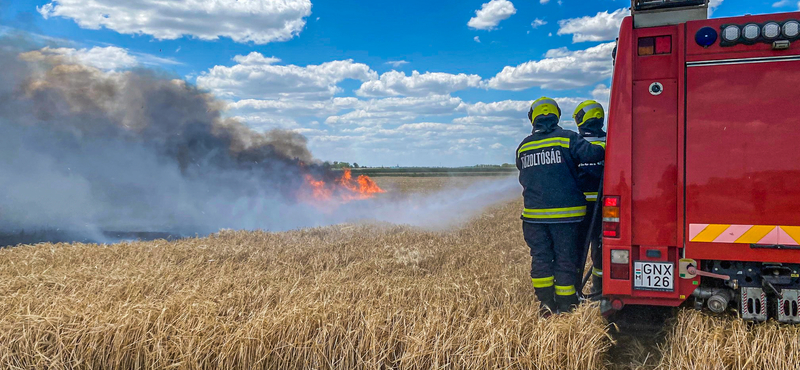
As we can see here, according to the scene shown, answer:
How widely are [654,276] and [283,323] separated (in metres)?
3.03

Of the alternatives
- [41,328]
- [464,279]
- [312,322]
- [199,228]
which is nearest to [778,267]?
[464,279]

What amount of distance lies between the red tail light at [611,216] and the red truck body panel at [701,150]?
0.05 metres

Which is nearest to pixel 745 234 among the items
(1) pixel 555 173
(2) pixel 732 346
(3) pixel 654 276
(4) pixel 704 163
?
(4) pixel 704 163

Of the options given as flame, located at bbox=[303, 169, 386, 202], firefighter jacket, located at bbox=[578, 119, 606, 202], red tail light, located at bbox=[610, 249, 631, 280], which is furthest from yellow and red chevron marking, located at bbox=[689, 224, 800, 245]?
flame, located at bbox=[303, 169, 386, 202]

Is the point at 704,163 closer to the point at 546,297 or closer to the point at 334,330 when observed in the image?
the point at 546,297

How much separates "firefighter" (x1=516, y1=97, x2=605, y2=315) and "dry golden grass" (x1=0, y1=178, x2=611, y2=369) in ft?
1.10

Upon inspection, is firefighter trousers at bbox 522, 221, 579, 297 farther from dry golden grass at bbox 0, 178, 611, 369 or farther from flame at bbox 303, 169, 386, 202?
flame at bbox 303, 169, 386, 202

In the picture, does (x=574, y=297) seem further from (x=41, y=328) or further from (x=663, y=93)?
(x=41, y=328)

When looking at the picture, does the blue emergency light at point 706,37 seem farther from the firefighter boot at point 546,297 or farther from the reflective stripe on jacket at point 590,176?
the firefighter boot at point 546,297

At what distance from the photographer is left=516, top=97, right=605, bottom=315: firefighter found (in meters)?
5.18

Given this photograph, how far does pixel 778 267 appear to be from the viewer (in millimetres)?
3902

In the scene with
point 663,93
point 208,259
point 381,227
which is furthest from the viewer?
point 381,227

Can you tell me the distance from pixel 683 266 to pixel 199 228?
778 inches

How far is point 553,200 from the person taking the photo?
5211 millimetres
